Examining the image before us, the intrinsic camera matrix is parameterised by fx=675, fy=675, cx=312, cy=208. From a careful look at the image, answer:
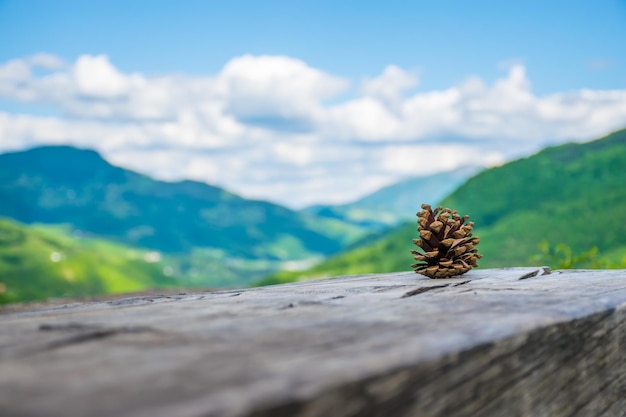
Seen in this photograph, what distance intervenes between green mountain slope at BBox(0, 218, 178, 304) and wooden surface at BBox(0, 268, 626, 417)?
182 feet

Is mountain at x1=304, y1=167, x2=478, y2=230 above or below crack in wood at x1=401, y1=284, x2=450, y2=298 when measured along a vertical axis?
above

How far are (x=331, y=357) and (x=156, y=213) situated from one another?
11476cm

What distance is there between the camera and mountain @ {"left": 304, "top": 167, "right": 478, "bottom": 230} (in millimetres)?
134125

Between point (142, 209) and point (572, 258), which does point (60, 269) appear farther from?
point (572, 258)

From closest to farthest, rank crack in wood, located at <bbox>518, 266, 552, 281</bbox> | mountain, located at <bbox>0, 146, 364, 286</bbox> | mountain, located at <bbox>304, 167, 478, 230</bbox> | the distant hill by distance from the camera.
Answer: crack in wood, located at <bbox>518, 266, 552, 281</bbox> → mountain, located at <bbox>0, 146, 364, 286</bbox> → the distant hill → mountain, located at <bbox>304, 167, 478, 230</bbox>

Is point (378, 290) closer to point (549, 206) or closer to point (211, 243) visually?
point (549, 206)

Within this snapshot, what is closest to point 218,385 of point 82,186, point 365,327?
point 365,327

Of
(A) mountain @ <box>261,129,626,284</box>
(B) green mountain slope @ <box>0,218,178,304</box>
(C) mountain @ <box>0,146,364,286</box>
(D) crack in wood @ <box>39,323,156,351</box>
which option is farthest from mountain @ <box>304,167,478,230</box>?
(D) crack in wood @ <box>39,323,156,351</box>

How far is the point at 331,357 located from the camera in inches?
53.1

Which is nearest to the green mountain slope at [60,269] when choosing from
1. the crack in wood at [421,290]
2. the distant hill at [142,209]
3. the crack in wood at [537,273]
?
the distant hill at [142,209]

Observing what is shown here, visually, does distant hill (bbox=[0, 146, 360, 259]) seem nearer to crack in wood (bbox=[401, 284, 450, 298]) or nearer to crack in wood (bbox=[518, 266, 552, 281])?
crack in wood (bbox=[518, 266, 552, 281])

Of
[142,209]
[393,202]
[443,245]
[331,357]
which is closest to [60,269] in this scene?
[142,209]

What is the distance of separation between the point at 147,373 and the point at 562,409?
4.31 feet

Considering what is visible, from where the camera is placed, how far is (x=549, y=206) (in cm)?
2314
